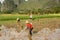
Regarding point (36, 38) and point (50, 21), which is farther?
point (50, 21)

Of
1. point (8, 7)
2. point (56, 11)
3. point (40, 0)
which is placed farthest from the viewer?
point (40, 0)

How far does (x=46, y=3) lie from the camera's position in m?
53.6

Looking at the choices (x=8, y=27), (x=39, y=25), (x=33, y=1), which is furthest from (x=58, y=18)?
(x=33, y=1)

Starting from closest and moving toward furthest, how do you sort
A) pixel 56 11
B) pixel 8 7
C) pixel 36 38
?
pixel 36 38, pixel 56 11, pixel 8 7

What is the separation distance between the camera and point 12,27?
29.3 m

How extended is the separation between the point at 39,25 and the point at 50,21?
11.2ft

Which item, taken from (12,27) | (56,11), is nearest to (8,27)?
(12,27)

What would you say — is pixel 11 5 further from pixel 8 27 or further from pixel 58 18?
pixel 8 27

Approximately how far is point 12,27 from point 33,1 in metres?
32.5

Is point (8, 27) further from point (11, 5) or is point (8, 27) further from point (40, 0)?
point (40, 0)

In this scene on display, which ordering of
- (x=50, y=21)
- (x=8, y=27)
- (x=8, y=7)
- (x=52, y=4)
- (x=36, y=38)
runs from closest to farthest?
(x=36, y=38) → (x=8, y=27) → (x=50, y=21) → (x=52, y=4) → (x=8, y=7)

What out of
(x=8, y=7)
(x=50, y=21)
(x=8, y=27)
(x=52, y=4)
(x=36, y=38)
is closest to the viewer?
(x=36, y=38)

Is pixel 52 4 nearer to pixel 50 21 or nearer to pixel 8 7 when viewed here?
pixel 8 7

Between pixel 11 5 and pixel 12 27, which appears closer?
pixel 12 27
